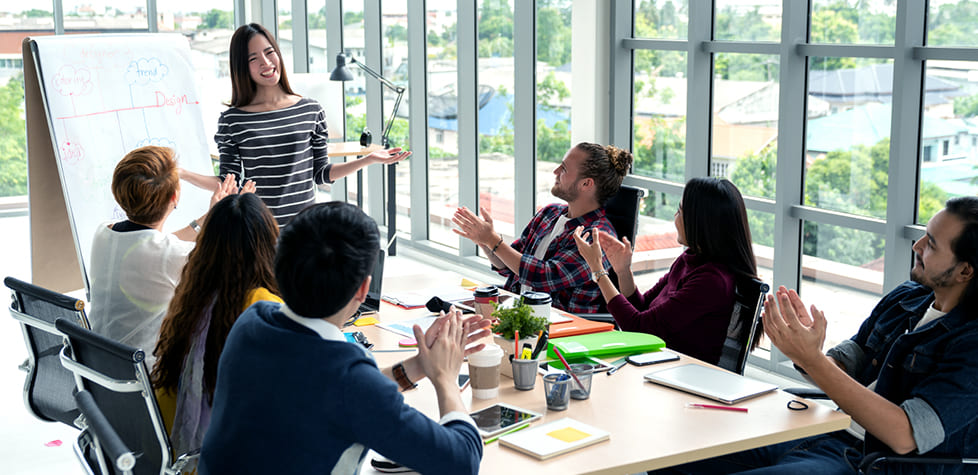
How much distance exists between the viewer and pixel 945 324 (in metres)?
2.18

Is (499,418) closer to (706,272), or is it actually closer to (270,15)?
(706,272)

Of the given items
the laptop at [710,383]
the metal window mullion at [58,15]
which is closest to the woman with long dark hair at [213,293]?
the laptop at [710,383]

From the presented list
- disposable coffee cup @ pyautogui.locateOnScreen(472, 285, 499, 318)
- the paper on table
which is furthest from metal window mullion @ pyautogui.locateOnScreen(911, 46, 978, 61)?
the paper on table

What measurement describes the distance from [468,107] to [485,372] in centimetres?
444

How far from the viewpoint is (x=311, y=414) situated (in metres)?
1.59

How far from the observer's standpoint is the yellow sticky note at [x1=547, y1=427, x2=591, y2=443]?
2.00 metres

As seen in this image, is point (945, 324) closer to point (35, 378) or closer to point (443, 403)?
point (443, 403)

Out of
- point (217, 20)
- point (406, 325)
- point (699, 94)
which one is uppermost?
point (217, 20)

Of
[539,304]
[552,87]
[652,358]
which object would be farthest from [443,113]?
[652,358]

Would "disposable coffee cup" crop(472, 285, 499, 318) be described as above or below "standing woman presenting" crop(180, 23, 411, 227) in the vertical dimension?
below

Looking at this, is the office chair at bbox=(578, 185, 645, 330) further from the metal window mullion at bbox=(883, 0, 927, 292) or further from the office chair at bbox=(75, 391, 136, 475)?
the office chair at bbox=(75, 391, 136, 475)

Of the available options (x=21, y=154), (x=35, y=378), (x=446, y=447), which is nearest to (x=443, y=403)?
(x=446, y=447)

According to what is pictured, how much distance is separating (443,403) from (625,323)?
127cm

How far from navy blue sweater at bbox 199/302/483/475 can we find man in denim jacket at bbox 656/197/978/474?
39.0 inches
